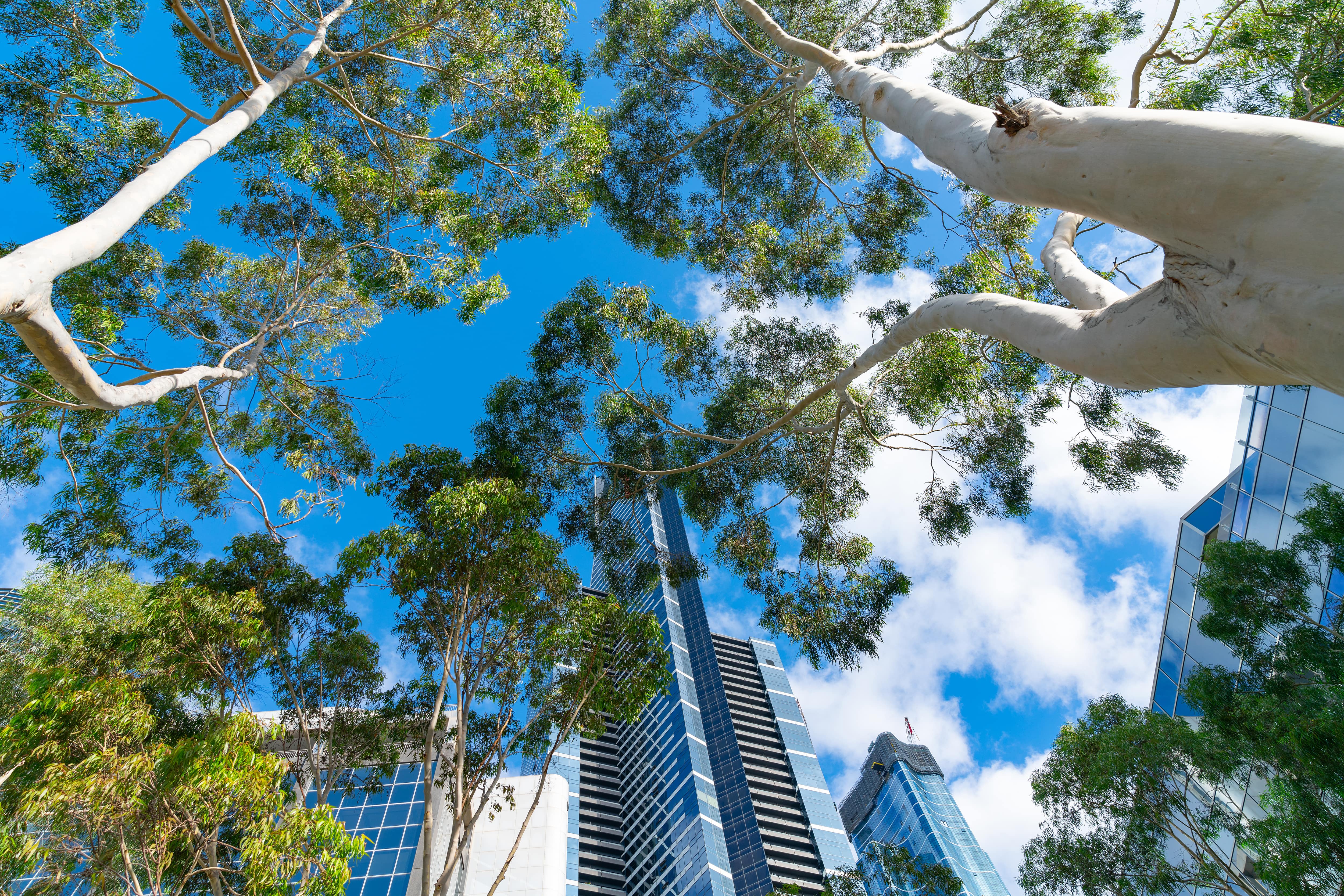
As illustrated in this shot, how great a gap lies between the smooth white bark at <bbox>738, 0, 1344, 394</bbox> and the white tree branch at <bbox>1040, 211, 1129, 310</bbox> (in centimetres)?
81

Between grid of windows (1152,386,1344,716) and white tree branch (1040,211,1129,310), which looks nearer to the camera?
white tree branch (1040,211,1129,310)

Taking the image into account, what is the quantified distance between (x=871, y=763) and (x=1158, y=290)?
3151 inches

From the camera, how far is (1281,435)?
1528 cm

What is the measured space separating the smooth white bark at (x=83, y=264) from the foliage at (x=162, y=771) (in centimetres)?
342

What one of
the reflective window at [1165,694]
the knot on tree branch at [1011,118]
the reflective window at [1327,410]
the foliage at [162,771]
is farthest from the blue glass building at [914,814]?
the knot on tree branch at [1011,118]

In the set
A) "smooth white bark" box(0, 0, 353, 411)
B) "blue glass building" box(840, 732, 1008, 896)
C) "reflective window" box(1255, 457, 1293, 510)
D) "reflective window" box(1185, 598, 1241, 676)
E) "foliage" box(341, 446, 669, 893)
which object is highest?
"blue glass building" box(840, 732, 1008, 896)

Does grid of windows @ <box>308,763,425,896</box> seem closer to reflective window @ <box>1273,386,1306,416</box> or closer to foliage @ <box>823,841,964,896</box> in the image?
foliage @ <box>823,841,964,896</box>

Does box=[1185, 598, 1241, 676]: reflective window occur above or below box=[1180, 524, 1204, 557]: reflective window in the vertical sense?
below

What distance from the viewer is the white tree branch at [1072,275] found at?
11.9 ft

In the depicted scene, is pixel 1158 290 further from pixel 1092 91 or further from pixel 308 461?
pixel 308 461

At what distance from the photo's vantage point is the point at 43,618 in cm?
1220

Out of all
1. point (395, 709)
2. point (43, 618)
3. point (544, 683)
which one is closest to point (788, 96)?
point (544, 683)

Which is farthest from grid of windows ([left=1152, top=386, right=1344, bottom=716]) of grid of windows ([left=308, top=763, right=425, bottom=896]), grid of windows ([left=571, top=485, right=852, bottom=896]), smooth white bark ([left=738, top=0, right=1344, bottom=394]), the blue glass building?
the blue glass building

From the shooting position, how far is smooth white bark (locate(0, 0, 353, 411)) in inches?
97.8
